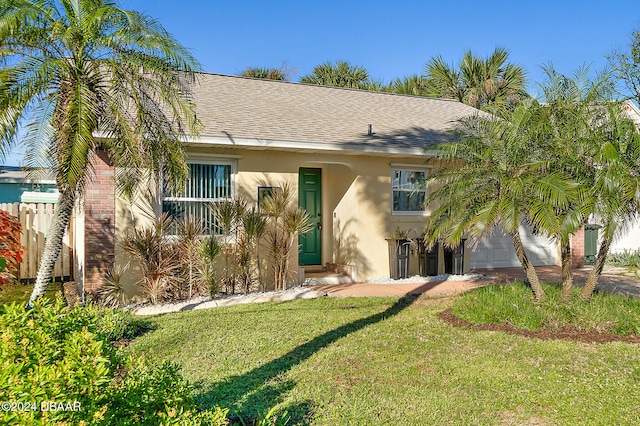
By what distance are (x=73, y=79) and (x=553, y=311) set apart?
708cm

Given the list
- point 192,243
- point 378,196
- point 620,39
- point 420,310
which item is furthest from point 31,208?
point 620,39

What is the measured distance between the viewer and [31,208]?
1189 cm

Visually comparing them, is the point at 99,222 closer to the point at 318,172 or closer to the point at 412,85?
the point at 318,172

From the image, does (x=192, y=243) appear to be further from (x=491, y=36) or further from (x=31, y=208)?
(x=491, y=36)

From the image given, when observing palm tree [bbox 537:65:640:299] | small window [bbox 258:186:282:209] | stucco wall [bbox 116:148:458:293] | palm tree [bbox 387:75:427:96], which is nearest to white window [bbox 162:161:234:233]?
stucco wall [bbox 116:148:458:293]

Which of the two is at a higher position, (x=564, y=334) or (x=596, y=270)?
(x=596, y=270)

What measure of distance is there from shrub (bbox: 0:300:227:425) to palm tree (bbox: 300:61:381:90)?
971 inches

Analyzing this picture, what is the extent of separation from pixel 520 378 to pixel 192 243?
6.13 m

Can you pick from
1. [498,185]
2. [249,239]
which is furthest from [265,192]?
[498,185]

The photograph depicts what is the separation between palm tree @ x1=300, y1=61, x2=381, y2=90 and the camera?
1053 inches

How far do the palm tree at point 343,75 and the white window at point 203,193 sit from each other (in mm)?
17698

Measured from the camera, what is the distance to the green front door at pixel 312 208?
1284 centimetres

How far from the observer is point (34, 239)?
465 inches

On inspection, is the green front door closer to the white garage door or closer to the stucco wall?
the stucco wall
